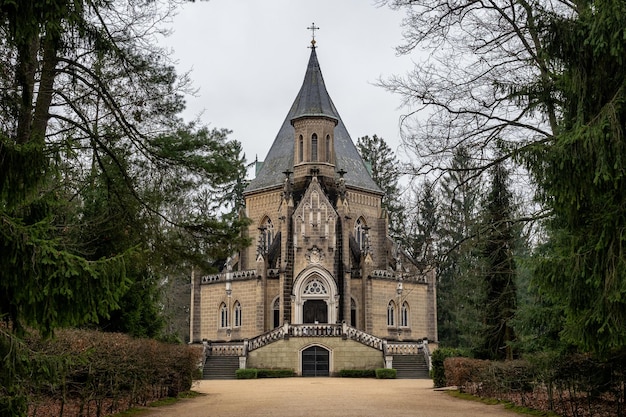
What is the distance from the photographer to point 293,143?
1774 inches

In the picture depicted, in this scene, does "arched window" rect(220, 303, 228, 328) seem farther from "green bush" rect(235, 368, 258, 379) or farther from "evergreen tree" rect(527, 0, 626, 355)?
"evergreen tree" rect(527, 0, 626, 355)

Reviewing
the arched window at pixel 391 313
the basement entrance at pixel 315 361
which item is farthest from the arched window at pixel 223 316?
the arched window at pixel 391 313

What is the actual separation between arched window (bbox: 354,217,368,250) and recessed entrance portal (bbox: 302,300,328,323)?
6.33 meters

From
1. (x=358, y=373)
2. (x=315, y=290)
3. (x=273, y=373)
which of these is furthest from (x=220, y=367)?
(x=315, y=290)

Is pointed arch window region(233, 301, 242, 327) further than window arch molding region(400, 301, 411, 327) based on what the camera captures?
No

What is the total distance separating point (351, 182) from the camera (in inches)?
1700

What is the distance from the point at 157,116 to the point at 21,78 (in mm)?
3516

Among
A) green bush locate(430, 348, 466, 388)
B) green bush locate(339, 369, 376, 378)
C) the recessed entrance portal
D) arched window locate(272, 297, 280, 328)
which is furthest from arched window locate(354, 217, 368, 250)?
green bush locate(430, 348, 466, 388)

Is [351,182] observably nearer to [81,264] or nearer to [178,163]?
[178,163]

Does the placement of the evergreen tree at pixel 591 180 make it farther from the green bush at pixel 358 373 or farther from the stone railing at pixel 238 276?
the stone railing at pixel 238 276

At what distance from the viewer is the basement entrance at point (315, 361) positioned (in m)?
32.5

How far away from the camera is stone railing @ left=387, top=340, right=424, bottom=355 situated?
3362 centimetres

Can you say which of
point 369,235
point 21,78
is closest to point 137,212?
point 21,78

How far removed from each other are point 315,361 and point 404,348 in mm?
4623
